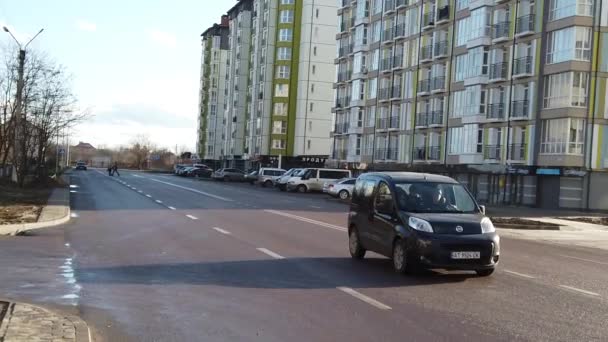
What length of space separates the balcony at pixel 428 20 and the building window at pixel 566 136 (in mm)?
19256

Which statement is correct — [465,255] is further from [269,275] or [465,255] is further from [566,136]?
[566,136]

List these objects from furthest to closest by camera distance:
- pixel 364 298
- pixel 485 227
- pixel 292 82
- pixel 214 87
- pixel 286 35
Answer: pixel 214 87, pixel 286 35, pixel 292 82, pixel 485 227, pixel 364 298

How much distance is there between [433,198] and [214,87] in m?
124

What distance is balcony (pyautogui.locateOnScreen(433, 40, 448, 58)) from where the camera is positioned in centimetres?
5947

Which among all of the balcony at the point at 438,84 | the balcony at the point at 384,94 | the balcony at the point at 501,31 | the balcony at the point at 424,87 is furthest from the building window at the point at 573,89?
the balcony at the point at 384,94

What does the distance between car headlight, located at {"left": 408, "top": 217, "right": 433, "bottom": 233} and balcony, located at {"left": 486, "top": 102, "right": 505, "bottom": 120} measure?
4203cm

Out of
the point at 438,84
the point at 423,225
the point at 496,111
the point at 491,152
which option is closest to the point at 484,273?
the point at 423,225

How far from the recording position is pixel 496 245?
11070mm

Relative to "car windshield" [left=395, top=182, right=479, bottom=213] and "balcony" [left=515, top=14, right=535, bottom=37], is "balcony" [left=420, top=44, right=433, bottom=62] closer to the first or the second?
"balcony" [left=515, top=14, right=535, bottom=37]

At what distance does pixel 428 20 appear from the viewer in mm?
62625

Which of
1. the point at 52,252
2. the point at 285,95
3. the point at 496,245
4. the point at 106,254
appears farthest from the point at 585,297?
the point at 285,95

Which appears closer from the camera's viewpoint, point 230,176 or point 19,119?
point 19,119

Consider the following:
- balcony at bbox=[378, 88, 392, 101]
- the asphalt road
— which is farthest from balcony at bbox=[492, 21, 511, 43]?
the asphalt road

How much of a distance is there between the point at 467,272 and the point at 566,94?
3617 centimetres
